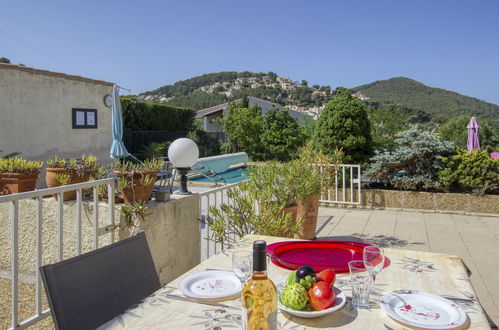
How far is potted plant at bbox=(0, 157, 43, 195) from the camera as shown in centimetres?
259

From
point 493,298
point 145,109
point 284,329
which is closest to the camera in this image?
point 284,329

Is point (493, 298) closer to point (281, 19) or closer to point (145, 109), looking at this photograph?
point (281, 19)

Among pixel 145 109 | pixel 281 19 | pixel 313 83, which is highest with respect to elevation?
pixel 313 83

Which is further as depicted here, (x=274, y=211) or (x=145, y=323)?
(x=274, y=211)

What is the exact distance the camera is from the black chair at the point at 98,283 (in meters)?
1.16

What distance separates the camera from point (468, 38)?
1959 centimetres

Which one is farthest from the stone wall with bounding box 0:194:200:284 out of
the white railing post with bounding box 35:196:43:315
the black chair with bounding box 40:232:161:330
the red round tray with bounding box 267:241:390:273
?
the red round tray with bounding box 267:241:390:273

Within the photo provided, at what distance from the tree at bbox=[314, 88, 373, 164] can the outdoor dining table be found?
17.1 ft

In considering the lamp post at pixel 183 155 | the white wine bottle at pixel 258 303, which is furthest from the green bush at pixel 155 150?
the white wine bottle at pixel 258 303

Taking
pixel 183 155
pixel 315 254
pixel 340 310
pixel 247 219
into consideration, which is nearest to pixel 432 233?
pixel 247 219

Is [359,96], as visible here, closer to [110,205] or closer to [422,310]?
[110,205]

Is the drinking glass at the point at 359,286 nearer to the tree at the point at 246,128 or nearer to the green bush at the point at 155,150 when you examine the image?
the green bush at the point at 155,150

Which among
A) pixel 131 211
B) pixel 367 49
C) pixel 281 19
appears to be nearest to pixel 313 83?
pixel 367 49

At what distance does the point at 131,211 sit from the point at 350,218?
12.9 feet
